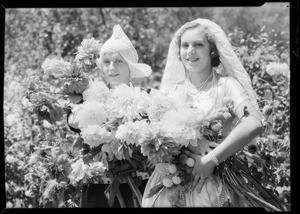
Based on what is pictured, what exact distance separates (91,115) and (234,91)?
0.80 metres

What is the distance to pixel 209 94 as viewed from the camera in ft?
11.9

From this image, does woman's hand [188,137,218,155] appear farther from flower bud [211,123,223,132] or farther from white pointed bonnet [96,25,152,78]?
white pointed bonnet [96,25,152,78]

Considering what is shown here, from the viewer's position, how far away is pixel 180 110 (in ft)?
11.2

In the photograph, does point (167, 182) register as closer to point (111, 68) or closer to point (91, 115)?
point (91, 115)

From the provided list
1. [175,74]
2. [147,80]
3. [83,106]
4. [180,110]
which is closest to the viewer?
[180,110]

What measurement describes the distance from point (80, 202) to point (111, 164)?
389 mm

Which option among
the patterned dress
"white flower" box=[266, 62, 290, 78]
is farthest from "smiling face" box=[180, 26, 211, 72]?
"white flower" box=[266, 62, 290, 78]

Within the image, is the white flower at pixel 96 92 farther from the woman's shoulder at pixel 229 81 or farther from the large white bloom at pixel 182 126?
the woman's shoulder at pixel 229 81

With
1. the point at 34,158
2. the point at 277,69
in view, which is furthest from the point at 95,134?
the point at 277,69

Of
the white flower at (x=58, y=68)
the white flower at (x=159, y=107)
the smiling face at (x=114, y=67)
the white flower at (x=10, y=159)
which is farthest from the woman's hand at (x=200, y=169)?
the white flower at (x=10, y=159)

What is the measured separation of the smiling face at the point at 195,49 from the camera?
12.0 ft

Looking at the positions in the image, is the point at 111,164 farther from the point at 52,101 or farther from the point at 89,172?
the point at 52,101

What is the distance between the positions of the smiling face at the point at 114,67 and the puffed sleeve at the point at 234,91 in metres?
0.67
